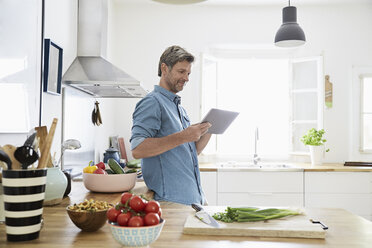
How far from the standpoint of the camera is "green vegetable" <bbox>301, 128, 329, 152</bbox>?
4035mm

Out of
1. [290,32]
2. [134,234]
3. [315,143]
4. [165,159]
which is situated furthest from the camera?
[315,143]

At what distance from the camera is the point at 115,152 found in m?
3.33

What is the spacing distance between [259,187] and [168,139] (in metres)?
2.21

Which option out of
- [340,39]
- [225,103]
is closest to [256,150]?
[225,103]

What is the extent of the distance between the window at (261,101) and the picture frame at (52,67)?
2283mm

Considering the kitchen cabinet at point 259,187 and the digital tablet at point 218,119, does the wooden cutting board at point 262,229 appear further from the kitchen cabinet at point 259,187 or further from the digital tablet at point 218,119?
the kitchen cabinet at point 259,187

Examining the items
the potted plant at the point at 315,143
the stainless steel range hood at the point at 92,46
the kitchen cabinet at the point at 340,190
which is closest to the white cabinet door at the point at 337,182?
the kitchen cabinet at the point at 340,190

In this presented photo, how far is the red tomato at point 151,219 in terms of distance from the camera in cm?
105

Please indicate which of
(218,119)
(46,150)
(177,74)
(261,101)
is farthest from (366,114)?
(46,150)

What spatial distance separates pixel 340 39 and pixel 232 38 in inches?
51.7

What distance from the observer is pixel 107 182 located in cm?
208

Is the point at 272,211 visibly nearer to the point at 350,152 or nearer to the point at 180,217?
the point at 180,217

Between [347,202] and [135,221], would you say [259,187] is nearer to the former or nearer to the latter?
[347,202]

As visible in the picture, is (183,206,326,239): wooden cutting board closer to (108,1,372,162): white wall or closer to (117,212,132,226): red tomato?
(117,212,132,226): red tomato
